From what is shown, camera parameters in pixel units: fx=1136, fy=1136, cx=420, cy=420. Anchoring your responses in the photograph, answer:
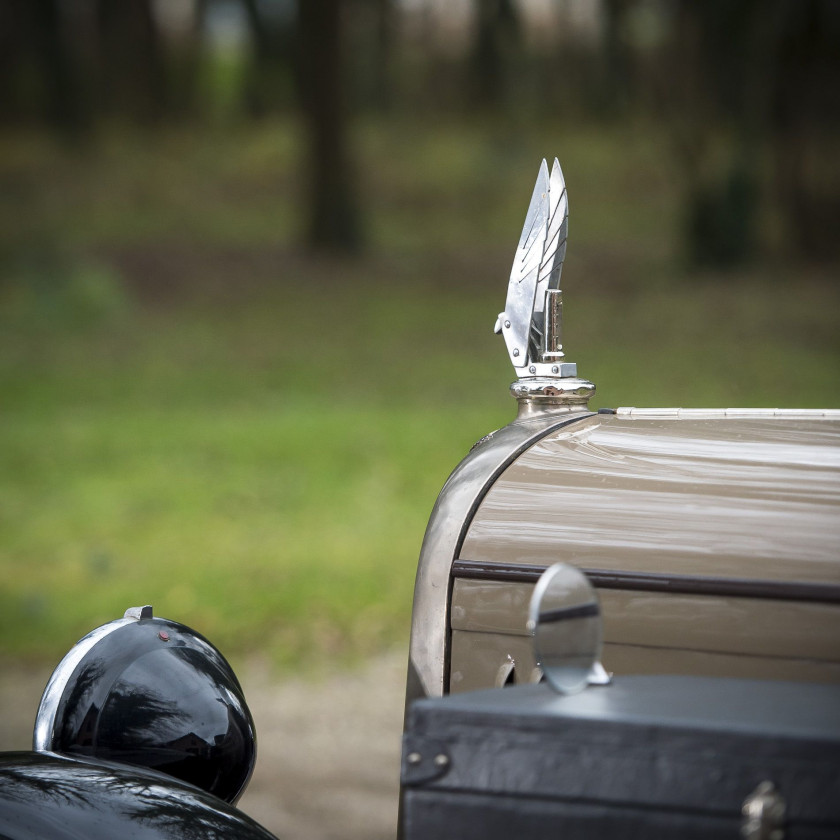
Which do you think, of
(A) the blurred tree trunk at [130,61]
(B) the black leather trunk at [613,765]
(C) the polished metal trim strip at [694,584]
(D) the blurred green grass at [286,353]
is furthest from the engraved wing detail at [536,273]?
(A) the blurred tree trunk at [130,61]

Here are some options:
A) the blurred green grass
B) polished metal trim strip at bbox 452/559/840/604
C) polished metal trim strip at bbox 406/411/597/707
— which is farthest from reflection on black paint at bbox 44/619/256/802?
the blurred green grass

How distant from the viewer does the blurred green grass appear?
6.60 metres

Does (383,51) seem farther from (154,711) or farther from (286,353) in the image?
(154,711)

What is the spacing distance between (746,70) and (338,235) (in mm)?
5550

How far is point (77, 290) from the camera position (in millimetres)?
13500

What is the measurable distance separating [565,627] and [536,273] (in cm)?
98

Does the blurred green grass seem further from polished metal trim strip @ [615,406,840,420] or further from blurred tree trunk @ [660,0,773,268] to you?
polished metal trim strip @ [615,406,840,420]

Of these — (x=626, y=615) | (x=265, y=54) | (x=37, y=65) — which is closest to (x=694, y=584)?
(x=626, y=615)

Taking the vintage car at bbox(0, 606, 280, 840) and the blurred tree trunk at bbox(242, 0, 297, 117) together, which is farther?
the blurred tree trunk at bbox(242, 0, 297, 117)

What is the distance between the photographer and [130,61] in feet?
58.5

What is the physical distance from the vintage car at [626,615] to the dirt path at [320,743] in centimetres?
231

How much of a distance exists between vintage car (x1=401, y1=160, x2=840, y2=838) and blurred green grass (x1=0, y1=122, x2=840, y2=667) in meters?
3.85

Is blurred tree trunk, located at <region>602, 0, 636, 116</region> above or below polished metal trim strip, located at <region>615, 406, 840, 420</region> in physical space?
above

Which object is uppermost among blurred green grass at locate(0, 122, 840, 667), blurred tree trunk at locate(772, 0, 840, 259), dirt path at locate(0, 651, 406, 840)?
blurred tree trunk at locate(772, 0, 840, 259)
